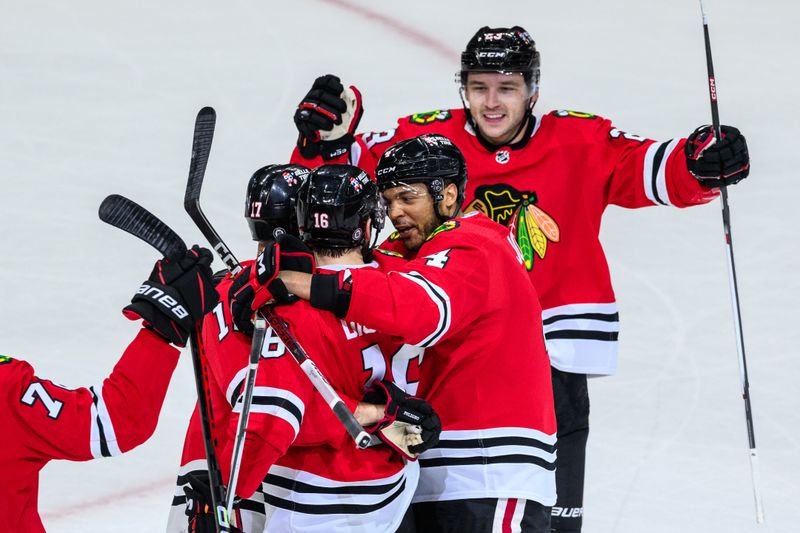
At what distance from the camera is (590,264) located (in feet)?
11.6

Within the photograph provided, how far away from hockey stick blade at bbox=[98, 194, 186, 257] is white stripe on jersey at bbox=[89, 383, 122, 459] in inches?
12.4

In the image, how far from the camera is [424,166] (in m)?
2.93

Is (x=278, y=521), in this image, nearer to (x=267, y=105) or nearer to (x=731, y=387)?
(x=731, y=387)

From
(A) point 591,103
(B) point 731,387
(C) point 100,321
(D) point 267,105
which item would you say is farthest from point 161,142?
(B) point 731,387

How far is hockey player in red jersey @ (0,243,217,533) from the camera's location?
2270 mm

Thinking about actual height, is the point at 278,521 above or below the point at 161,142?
below

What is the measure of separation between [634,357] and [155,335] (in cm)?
299

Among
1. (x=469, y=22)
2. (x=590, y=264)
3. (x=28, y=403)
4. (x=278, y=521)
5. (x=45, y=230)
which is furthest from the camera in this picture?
(x=469, y=22)

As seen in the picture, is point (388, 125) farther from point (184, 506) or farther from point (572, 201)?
point (184, 506)

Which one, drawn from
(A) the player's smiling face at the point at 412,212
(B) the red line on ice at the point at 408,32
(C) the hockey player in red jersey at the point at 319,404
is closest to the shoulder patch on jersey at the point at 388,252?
(A) the player's smiling face at the point at 412,212

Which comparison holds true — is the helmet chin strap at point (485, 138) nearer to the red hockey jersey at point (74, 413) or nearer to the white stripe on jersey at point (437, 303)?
the white stripe on jersey at point (437, 303)

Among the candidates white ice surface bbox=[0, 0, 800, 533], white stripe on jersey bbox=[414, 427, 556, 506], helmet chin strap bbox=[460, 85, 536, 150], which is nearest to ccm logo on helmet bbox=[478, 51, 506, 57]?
helmet chin strap bbox=[460, 85, 536, 150]

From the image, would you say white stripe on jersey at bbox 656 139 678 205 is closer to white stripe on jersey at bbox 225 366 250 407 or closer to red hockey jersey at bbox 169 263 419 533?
red hockey jersey at bbox 169 263 419 533

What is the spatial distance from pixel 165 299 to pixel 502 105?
5.24 ft
